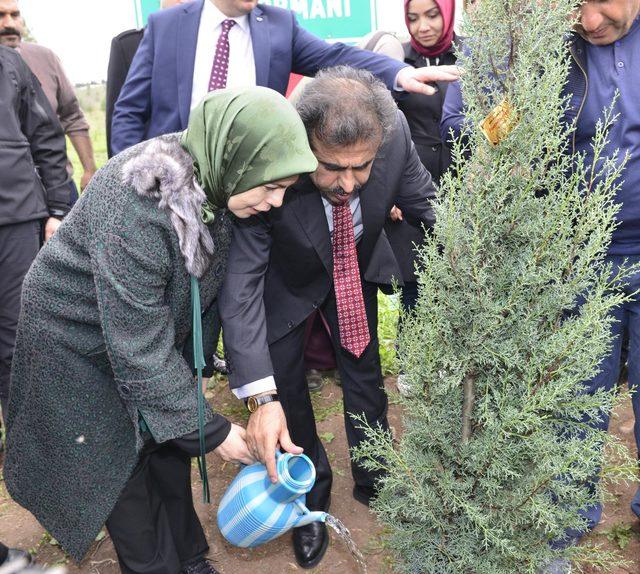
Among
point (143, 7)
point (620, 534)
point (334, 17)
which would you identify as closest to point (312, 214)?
point (620, 534)

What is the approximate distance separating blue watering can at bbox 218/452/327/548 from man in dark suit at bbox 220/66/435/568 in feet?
0.22

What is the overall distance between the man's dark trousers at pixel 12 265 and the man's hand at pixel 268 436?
1.80 m

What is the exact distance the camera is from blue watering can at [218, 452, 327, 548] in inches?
81.9

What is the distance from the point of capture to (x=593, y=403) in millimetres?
2008

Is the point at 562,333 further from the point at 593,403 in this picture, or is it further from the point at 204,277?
the point at 204,277

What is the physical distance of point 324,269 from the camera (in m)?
2.72

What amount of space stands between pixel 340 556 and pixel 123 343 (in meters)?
1.73

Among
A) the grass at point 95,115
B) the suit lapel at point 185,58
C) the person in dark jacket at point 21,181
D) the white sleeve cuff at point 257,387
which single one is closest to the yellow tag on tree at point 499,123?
the white sleeve cuff at point 257,387

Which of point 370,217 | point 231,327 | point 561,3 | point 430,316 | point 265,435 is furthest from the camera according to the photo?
point 370,217

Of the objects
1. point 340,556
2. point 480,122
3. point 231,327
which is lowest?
point 340,556

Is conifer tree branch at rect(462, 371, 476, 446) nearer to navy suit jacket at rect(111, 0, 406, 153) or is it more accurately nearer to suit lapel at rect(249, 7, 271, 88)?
navy suit jacket at rect(111, 0, 406, 153)

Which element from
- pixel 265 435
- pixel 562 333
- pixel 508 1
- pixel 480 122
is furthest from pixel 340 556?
pixel 508 1

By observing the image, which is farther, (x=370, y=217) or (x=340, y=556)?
(x=340, y=556)

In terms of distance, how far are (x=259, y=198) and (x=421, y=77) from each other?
4.27 ft
